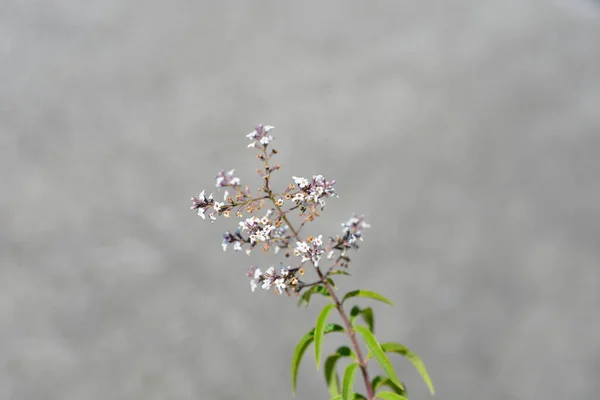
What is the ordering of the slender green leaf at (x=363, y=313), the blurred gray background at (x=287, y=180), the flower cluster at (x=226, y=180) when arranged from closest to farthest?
the flower cluster at (x=226, y=180), the slender green leaf at (x=363, y=313), the blurred gray background at (x=287, y=180)

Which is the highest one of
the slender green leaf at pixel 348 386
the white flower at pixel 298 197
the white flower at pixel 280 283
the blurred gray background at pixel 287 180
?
the blurred gray background at pixel 287 180

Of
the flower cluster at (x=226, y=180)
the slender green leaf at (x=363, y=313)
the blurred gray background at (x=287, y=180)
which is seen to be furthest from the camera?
the blurred gray background at (x=287, y=180)

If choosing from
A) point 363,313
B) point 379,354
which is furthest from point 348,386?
point 363,313

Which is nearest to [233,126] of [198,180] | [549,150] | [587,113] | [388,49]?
[198,180]

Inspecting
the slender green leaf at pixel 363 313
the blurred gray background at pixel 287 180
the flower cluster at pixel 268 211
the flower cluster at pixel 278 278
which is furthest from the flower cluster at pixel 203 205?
the blurred gray background at pixel 287 180

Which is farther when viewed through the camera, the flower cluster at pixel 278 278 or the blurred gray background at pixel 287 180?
the blurred gray background at pixel 287 180

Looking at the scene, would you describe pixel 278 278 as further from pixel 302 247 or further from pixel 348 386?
pixel 348 386

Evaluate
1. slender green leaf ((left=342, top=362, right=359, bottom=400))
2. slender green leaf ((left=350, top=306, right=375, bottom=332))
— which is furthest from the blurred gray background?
slender green leaf ((left=342, top=362, right=359, bottom=400))

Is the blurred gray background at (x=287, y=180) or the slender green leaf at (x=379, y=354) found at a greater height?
the blurred gray background at (x=287, y=180)

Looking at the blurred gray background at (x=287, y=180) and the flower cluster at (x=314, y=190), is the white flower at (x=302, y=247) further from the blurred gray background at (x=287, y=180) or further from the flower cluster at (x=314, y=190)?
the blurred gray background at (x=287, y=180)
